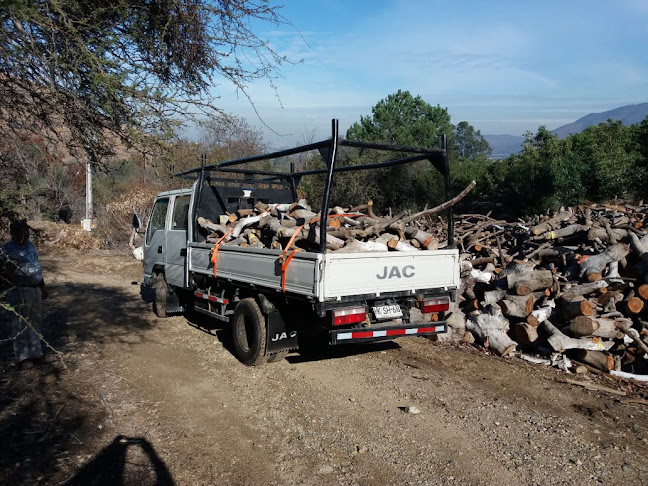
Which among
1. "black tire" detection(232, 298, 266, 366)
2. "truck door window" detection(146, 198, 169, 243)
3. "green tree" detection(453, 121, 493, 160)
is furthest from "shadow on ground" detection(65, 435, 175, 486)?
"green tree" detection(453, 121, 493, 160)

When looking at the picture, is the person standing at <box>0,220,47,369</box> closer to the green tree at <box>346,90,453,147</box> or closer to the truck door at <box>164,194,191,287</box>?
the truck door at <box>164,194,191,287</box>

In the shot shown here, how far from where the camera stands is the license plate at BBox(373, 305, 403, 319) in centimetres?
567

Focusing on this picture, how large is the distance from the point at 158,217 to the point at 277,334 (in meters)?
4.22

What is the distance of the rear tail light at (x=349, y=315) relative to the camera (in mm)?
5301

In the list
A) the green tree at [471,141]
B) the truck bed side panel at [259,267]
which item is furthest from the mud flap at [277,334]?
the green tree at [471,141]

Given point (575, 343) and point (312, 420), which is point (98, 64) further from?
point (575, 343)

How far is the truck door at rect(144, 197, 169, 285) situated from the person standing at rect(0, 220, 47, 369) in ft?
9.42

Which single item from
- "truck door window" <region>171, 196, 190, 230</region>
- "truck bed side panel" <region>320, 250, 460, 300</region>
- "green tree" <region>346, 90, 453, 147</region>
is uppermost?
"green tree" <region>346, 90, 453, 147</region>

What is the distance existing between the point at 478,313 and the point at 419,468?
12.9ft

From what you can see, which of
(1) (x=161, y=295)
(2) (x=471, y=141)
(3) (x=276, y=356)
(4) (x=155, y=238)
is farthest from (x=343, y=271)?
(2) (x=471, y=141)

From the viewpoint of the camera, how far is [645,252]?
727 cm

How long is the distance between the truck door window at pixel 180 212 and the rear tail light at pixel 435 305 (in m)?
4.37

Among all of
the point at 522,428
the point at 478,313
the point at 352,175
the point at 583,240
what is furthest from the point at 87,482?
the point at 352,175

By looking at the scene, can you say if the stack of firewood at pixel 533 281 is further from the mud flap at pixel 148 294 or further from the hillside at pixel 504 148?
the hillside at pixel 504 148
